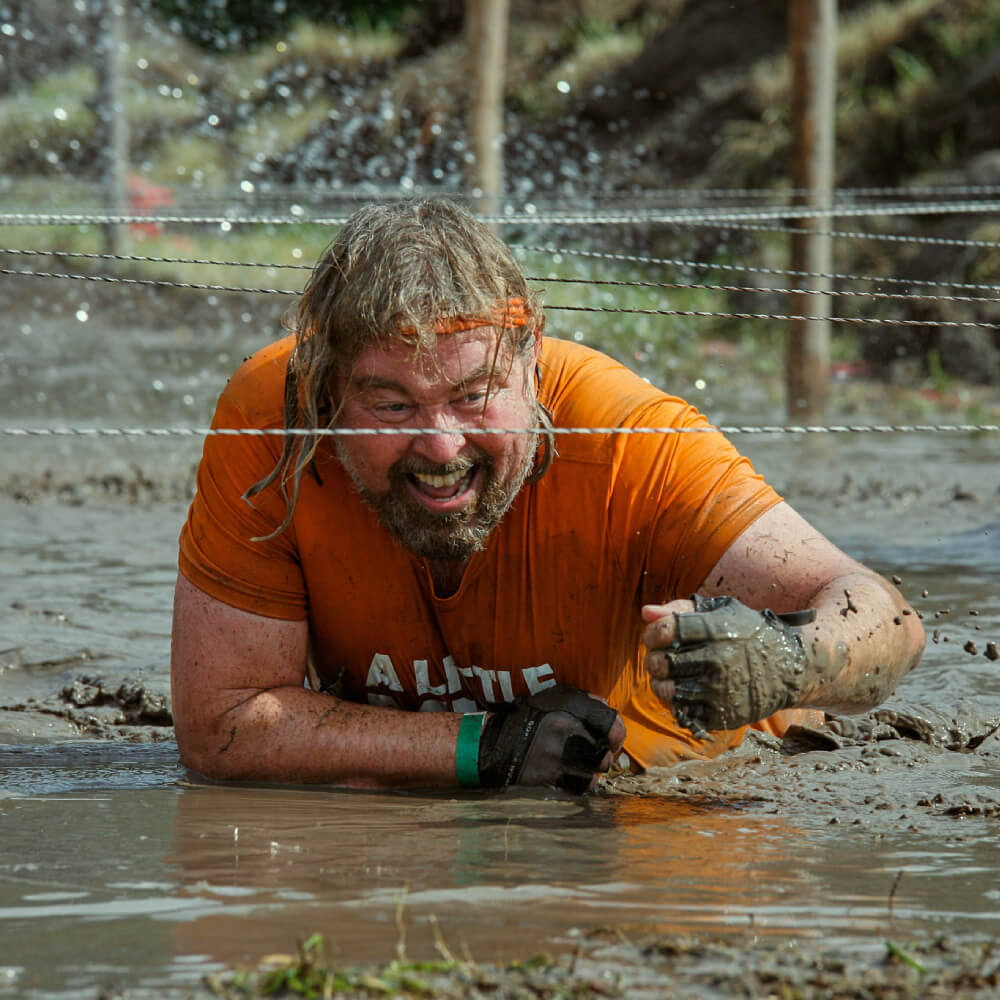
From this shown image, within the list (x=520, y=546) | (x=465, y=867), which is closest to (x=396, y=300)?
(x=520, y=546)

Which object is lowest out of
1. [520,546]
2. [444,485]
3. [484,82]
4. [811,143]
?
[520,546]

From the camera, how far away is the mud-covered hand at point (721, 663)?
2678 mm

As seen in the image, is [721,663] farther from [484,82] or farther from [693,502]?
[484,82]

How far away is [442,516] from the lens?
3020 millimetres

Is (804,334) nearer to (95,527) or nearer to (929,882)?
(95,527)

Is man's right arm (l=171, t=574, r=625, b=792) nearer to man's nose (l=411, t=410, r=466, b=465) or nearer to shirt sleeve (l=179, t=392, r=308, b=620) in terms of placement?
shirt sleeve (l=179, t=392, r=308, b=620)

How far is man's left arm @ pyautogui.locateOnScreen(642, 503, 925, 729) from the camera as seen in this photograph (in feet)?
8.83

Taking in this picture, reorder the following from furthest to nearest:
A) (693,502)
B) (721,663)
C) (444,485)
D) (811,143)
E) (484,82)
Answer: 1. (484,82)
2. (811,143)
3. (693,502)
4. (444,485)
5. (721,663)

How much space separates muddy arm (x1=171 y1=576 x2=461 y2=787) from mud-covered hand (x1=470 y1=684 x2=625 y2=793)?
0.09 m

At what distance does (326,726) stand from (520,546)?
547 mm

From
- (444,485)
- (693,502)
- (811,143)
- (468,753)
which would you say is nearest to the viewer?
(444,485)

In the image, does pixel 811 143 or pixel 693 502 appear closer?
pixel 693 502

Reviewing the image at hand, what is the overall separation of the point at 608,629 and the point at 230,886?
1.02m

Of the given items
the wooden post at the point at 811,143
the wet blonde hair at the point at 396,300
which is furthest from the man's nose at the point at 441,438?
the wooden post at the point at 811,143
